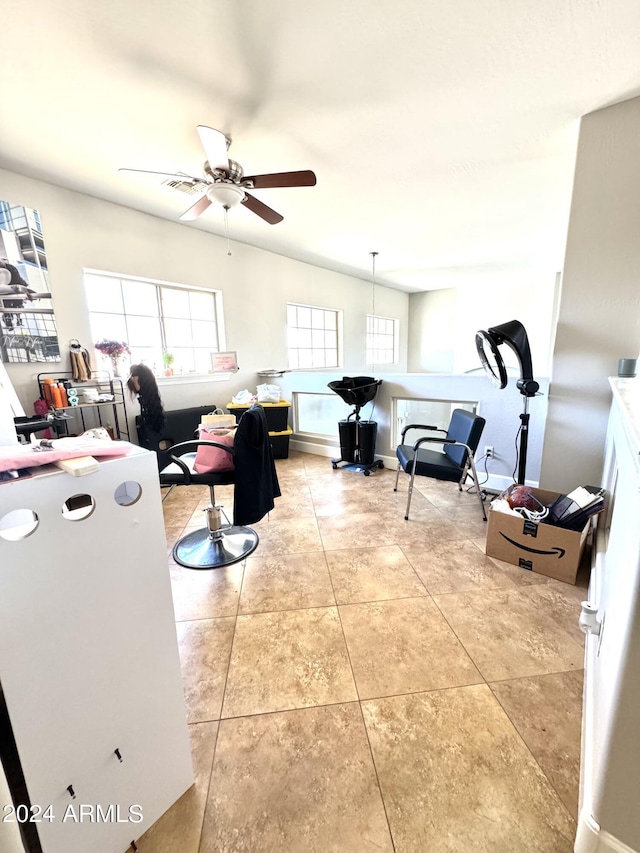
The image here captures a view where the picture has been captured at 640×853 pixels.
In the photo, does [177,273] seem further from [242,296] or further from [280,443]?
[280,443]

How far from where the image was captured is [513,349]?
2061mm

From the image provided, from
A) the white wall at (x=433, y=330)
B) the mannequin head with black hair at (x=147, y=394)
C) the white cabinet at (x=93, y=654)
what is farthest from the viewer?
the white wall at (x=433, y=330)

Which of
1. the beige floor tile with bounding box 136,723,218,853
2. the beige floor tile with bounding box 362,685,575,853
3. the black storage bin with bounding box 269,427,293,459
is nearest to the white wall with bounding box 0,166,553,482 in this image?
the black storage bin with bounding box 269,427,293,459

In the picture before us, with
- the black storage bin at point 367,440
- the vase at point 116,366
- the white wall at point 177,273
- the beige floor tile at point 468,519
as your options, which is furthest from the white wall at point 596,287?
the vase at point 116,366

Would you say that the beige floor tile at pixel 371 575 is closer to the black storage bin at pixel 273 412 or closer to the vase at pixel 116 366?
the black storage bin at pixel 273 412

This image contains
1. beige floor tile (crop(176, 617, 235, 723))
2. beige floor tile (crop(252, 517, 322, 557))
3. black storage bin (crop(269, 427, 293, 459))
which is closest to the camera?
beige floor tile (crop(176, 617, 235, 723))

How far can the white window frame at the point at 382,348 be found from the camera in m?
7.13

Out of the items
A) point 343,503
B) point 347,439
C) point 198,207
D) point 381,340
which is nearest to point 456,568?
point 343,503

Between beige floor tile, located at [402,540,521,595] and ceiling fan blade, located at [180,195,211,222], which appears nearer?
beige floor tile, located at [402,540,521,595]

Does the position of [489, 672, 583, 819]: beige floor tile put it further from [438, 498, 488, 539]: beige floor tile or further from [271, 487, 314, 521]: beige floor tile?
[271, 487, 314, 521]: beige floor tile

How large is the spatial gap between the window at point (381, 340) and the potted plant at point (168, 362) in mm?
4353

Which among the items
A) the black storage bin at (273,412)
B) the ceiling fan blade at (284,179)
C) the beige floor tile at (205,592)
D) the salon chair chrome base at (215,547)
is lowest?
the beige floor tile at (205,592)

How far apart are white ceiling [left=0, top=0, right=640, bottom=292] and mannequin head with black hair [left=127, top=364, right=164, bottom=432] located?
1.65 meters

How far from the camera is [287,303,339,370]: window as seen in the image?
5566mm
